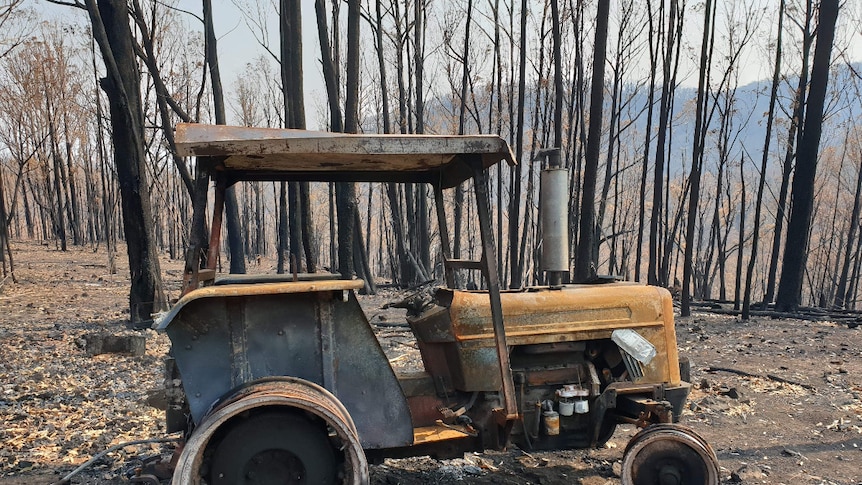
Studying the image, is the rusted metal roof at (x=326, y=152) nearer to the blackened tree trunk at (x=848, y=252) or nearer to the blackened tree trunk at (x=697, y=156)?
the blackened tree trunk at (x=697, y=156)

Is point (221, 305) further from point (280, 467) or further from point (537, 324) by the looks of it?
point (537, 324)

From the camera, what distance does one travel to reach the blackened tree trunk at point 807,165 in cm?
1315

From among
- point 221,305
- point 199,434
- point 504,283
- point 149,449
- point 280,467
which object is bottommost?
point 504,283

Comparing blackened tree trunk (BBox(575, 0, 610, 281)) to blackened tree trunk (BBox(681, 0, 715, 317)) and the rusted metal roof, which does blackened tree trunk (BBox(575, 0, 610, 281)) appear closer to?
blackened tree trunk (BBox(681, 0, 715, 317))

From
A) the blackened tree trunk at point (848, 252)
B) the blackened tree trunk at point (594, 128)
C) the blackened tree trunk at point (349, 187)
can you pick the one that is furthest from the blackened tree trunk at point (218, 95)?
the blackened tree trunk at point (848, 252)

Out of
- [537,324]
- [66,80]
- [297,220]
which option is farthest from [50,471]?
[66,80]

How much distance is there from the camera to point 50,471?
13.7 feet

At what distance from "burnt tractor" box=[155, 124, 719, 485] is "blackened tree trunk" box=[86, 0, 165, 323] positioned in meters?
5.91

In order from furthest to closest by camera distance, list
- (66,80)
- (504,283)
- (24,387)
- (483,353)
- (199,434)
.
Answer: (66,80) < (504,283) < (24,387) < (483,353) < (199,434)

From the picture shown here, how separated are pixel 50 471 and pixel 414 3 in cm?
1751

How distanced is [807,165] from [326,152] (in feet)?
45.2

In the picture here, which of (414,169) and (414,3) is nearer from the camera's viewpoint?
(414,169)

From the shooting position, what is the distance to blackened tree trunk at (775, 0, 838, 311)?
13.1m

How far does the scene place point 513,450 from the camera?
488 cm
